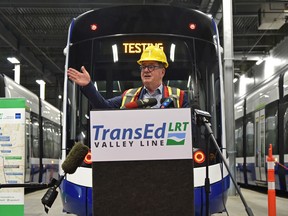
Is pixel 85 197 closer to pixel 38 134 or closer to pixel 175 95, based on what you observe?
pixel 175 95

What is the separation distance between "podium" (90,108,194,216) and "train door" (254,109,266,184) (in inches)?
483

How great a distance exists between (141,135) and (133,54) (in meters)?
3.84

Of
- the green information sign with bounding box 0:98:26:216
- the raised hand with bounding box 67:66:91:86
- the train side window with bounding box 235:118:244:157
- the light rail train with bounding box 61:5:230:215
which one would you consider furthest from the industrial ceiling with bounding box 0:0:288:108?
the raised hand with bounding box 67:66:91:86

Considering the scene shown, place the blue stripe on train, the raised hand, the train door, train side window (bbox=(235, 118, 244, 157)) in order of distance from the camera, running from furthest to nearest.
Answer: train side window (bbox=(235, 118, 244, 157)), the train door, the blue stripe on train, the raised hand

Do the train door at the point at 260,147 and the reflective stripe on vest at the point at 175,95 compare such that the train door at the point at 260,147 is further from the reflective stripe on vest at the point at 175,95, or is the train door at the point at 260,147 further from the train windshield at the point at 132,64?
the reflective stripe on vest at the point at 175,95

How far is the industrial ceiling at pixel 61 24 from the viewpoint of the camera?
58.3ft

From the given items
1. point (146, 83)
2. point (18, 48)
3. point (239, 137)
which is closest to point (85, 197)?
point (146, 83)

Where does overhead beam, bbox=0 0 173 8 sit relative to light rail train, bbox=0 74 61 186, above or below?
above

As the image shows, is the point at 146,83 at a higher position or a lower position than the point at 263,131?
higher

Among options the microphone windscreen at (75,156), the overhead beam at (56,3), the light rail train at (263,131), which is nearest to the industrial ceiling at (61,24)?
the overhead beam at (56,3)

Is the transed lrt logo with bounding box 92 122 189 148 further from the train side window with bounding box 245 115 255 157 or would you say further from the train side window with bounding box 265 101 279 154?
the train side window with bounding box 245 115 255 157

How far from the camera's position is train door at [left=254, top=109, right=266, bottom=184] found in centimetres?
1485

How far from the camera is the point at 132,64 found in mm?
6688

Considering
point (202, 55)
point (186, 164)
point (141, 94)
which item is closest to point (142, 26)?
point (202, 55)
